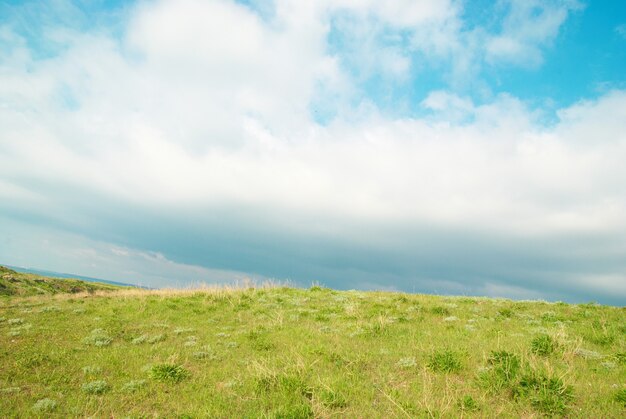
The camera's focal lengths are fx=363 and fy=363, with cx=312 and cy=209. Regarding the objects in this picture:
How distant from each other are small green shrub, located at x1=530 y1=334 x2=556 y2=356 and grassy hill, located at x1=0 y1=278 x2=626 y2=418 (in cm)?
3

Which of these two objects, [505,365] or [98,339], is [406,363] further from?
[98,339]

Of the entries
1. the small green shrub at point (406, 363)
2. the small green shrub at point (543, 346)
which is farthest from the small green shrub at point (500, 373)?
the small green shrub at point (406, 363)

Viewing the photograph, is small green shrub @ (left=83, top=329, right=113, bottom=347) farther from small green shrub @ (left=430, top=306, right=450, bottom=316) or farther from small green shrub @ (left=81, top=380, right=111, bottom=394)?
small green shrub @ (left=430, top=306, right=450, bottom=316)

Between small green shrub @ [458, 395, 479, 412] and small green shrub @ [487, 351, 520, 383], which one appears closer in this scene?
small green shrub @ [458, 395, 479, 412]

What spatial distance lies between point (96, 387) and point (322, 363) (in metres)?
6.59

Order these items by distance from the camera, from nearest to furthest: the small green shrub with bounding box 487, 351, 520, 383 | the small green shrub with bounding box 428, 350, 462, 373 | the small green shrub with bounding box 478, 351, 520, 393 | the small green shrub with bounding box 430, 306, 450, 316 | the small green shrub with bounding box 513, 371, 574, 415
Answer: the small green shrub with bounding box 513, 371, 574, 415 → the small green shrub with bounding box 478, 351, 520, 393 → the small green shrub with bounding box 487, 351, 520, 383 → the small green shrub with bounding box 428, 350, 462, 373 → the small green shrub with bounding box 430, 306, 450, 316

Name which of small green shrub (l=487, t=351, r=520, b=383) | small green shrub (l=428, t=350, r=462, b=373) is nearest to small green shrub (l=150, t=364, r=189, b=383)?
small green shrub (l=428, t=350, r=462, b=373)

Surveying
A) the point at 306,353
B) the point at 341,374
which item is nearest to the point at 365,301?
the point at 306,353

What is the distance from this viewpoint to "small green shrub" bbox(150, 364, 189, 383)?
10.8 metres

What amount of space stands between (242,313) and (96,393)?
10.5 metres

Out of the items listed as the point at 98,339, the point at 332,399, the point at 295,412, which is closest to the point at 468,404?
the point at 332,399

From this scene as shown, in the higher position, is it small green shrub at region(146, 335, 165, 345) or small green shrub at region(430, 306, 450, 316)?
small green shrub at region(430, 306, 450, 316)

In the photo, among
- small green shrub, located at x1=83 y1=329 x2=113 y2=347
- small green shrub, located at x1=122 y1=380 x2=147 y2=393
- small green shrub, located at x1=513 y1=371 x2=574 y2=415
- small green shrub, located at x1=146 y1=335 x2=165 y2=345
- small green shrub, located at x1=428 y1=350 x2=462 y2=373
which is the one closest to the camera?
small green shrub, located at x1=513 y1=371 x2=574 y2=415

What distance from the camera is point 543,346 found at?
11125 millimetres
